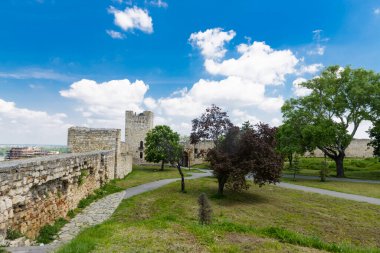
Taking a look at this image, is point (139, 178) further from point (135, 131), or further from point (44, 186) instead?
point (135, 131)

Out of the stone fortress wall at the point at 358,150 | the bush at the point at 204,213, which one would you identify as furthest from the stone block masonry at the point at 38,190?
the stone fortress wall at the point at 358,150

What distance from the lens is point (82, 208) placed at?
1221cm

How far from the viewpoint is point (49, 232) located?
823cm

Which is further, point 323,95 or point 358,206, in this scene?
point 323,95

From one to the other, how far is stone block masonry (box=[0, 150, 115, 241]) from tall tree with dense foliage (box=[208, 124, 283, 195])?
706 cm

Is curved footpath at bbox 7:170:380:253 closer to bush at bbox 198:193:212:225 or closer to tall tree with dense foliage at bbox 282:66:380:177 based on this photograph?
bush at bbox 198:193:212:225

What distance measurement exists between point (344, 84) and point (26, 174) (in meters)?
30.8

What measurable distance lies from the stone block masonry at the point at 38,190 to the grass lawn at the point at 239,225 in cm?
154

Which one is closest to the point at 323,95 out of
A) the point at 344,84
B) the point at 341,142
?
the point at 344,84

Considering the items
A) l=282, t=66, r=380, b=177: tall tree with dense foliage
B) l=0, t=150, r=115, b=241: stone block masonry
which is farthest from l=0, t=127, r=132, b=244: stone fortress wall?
l=282, t=66, r=380, b=177: tall tree with dense foliage

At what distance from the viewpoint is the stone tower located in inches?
1881

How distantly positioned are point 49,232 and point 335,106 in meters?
28.3

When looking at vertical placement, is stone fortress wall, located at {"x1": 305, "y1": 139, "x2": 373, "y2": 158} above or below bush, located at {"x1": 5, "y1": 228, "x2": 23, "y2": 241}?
above

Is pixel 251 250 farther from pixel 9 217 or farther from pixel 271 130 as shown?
pixel 271 130
